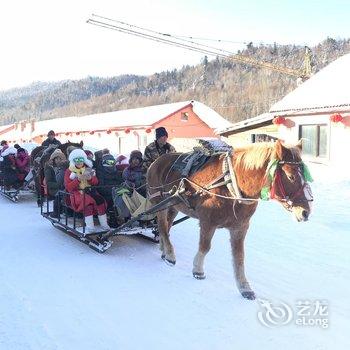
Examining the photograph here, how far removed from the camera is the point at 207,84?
109m

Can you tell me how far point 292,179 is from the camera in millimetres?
4184

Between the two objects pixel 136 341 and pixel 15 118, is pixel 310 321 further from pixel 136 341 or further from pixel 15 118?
pixel 15 118

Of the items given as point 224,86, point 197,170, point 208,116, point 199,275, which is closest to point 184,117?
point 208,116

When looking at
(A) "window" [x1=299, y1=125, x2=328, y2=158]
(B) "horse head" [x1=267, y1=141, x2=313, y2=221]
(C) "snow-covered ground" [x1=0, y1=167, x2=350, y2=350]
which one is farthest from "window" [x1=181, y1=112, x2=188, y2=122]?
(B) "horse head" [x1=267, y1=141, x2=313, y2=221]

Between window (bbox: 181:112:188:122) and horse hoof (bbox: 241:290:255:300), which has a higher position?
window (bbox: 181:112:188:122)

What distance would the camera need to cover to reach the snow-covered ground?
12.7 ft

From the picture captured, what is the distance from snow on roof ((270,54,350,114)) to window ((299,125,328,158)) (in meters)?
0.92

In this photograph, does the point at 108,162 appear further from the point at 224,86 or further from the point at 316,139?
the point at 224,86

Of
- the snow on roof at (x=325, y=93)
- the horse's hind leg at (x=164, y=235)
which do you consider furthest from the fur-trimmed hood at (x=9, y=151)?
the snow on roof at (x=325, y=93)

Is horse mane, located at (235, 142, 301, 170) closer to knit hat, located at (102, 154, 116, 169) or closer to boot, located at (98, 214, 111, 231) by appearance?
boot, located at (98, 214, 111, 231)

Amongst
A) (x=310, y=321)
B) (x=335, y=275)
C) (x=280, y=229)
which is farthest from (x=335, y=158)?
(x=310, y=321)

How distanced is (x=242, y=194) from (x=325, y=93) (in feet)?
44.6

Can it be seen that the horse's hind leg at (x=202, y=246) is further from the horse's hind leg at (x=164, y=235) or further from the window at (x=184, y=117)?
the window at (x=184, y=117)

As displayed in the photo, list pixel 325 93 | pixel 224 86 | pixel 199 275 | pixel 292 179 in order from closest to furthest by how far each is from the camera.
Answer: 1. pixel 292 179
2. pixel 199 275
3. pixel 325 93
4. pixel 224 86
